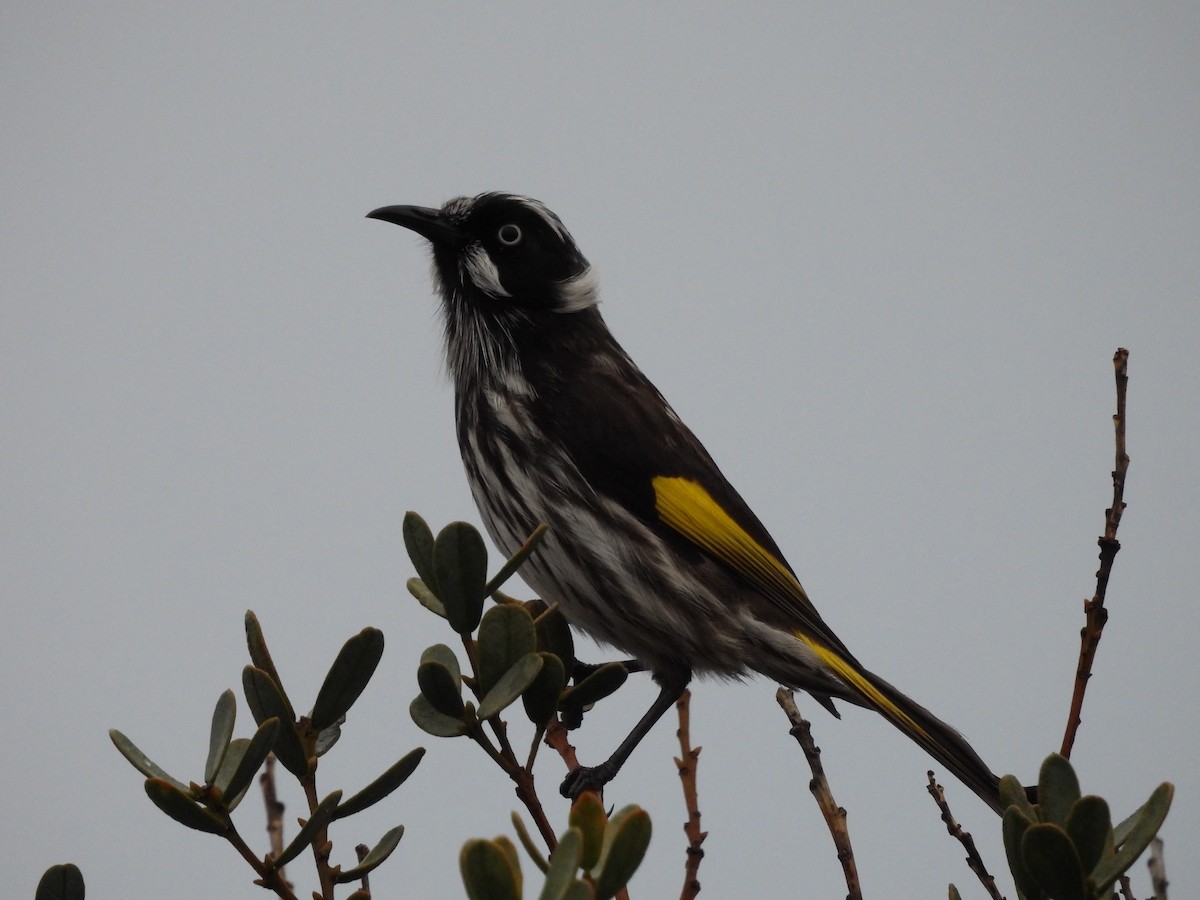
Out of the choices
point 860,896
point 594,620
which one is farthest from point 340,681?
point 594,620

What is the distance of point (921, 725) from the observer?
4.00m

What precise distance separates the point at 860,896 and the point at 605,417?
2.59 m

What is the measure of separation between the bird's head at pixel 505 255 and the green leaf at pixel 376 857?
3282 millimetres

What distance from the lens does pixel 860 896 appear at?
2.28 m

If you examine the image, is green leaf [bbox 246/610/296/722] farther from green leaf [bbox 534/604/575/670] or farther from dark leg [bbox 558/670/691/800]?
dark leg [bbox 558/670/691/800]

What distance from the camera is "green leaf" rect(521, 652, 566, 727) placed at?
2.33 meters

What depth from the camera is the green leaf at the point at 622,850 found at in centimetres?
157

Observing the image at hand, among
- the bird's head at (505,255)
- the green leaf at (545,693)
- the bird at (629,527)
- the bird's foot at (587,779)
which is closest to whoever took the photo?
the green leaf at (545,693)

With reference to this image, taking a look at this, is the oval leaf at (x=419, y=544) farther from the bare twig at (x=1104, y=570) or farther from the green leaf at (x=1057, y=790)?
the bare twig at (x=1104, y=570)

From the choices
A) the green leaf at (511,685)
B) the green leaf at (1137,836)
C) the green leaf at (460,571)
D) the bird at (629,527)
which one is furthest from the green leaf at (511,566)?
the bird at (629,527)

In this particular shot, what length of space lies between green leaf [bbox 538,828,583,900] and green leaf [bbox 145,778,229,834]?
64 cm

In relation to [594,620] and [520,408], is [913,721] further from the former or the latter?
[520,408]

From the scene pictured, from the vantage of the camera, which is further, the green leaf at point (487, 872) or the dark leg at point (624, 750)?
the dark leg at point (624, 750)

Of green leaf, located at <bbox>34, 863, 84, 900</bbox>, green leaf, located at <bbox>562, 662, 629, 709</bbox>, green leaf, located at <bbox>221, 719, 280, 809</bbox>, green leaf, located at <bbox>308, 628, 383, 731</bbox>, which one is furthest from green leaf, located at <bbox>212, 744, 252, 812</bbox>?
green leaf, located at <bbox>562, 662, 629, 709</bbox>
